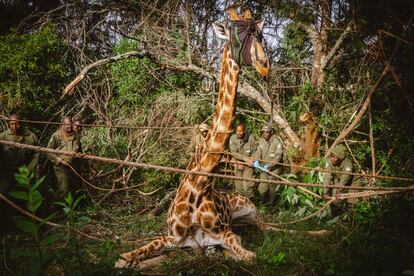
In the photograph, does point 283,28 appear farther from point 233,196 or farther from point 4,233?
point 4,233

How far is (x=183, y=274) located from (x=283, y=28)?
7.57 meters

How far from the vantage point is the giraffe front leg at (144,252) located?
410 cm

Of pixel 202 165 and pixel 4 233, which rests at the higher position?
pixel 202 165

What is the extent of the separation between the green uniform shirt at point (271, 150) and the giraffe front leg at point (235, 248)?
4.04 meters

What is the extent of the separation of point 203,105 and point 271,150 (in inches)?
88.4

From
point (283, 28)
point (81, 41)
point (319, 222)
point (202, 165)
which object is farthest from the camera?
point (81, 41)

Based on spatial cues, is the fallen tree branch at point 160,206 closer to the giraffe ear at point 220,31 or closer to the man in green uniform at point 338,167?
the man in green uniform at point 338,167

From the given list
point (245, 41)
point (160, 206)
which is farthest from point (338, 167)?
point (245, 41)

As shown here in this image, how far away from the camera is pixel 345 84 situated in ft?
27.6

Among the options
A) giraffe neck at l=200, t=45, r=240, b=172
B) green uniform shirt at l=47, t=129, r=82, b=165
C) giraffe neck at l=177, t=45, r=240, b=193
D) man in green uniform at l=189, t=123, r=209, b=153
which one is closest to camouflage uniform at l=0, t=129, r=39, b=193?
green uniform shirt at l=47, t=129, r=82, b=165

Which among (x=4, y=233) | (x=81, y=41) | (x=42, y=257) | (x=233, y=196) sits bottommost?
(x=4, y=233)

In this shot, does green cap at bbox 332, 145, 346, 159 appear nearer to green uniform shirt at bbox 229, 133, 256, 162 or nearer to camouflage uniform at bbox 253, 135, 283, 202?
camouflage uniform at bbox 253, 135, 283, 202

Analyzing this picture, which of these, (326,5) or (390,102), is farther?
(326,5)

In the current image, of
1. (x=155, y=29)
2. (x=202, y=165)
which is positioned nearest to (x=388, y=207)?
(x=202, y=165)
